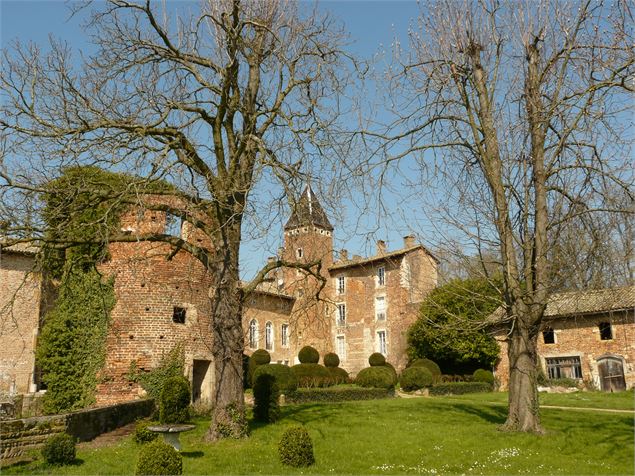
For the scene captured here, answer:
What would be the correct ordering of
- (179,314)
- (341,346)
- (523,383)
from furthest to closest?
1. (341,346)
2. (179,314)
3. (523,383)

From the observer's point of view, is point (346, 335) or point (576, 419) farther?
point (346, 335)

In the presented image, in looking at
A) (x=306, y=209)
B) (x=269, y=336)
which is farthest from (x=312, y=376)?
(x=306, y=209)

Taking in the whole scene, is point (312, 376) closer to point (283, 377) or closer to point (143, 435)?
point (283, 377)

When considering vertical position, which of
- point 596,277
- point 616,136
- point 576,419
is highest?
point 616,136

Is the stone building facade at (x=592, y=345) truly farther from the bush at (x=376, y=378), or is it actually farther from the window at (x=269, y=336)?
the window at (x=269, y=336)

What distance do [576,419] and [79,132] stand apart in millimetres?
12270

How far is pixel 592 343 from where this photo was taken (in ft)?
90.1

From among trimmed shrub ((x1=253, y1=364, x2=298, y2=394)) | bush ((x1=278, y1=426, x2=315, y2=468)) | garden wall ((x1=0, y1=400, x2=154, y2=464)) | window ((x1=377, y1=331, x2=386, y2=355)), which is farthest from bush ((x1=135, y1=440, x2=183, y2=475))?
window ((x1=377, y1=331, x2=386, y2=355))

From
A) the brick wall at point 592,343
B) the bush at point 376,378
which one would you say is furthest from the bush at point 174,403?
the brick wall at point 592,343

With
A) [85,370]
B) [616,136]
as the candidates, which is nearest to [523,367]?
[616,136]

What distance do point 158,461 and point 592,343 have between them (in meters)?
25.2

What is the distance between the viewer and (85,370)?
1695 centimetres

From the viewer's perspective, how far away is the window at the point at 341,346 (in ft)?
129

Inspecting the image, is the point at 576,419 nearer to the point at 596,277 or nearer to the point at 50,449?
the point at 596,277
